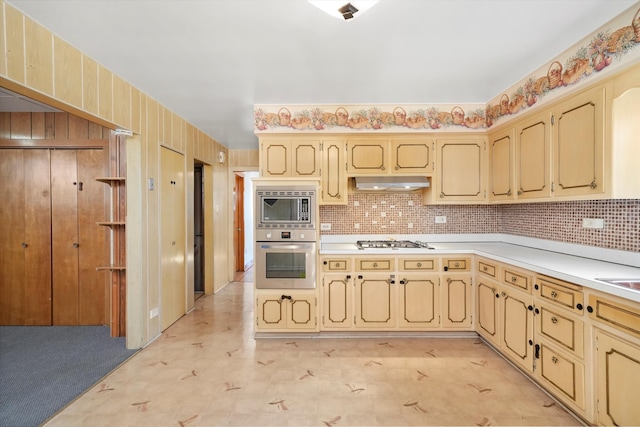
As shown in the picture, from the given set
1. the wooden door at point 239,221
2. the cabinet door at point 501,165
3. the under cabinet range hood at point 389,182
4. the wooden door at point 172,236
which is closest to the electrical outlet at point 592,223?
the cabinet door at point 501,165

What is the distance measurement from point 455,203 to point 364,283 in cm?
145

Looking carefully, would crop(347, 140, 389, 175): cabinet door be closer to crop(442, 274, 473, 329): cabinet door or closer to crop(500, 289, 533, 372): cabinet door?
A: crop(442, 274, 473, 329): cabinet door

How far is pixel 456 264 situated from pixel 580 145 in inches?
56.7

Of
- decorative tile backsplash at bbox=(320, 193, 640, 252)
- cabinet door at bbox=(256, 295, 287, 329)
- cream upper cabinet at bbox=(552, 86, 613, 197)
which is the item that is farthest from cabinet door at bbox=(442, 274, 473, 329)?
cabinet door at bbox=(256, 295, 287, 329)

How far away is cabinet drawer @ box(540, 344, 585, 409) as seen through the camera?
174 cm

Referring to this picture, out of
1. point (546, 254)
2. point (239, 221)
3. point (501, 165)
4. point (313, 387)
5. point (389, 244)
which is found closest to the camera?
point (313, 387)

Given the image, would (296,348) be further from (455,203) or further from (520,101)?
(520,101)

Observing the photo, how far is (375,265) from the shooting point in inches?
117

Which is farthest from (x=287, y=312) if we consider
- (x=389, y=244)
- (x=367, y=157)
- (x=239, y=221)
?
(x=239, y=221)

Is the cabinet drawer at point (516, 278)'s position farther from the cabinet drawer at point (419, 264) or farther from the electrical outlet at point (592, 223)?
the electrical outlet at point (592, 223)

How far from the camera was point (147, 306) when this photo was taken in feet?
9.55

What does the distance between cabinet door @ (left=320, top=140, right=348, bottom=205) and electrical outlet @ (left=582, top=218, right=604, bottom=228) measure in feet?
7.11

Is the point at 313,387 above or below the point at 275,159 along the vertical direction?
below

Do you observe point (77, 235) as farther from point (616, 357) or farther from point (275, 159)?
point (616, 357)
